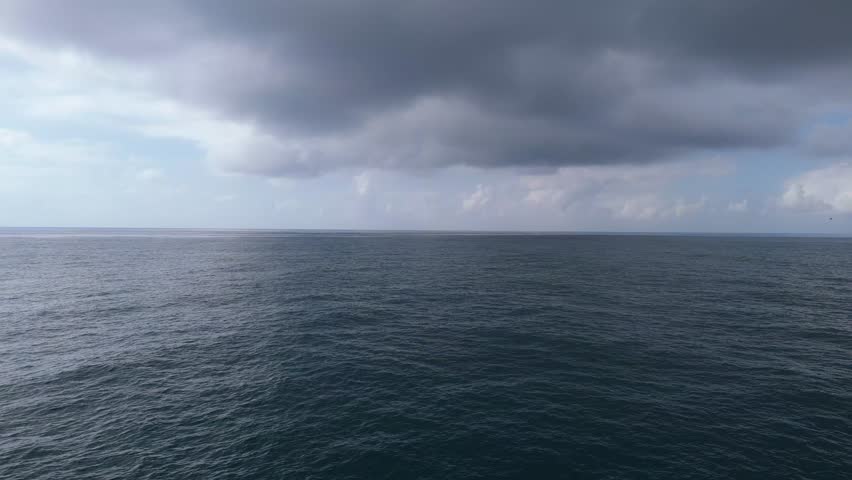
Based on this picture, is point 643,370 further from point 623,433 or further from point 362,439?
point 362,439

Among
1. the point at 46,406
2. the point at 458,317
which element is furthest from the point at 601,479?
the point at 46,406

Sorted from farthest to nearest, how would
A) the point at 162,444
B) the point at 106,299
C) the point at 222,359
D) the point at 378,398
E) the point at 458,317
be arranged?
1. the point at 106,299
2. the point at 458,317
3. the point at 222,359
4. the point at 378,398
5. the point at 162,444

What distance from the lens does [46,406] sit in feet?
115

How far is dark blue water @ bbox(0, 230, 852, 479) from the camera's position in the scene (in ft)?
92.6

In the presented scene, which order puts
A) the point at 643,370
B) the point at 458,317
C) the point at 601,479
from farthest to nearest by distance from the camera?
the point at 458,317 < the point at 643,370 < the point at 601,479

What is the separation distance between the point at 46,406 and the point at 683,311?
9513 cm

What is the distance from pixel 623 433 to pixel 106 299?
97.1 meters

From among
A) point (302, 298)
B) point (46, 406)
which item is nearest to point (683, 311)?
point (302, 298)

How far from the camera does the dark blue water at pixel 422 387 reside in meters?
28.2

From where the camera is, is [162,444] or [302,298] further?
[302,298]

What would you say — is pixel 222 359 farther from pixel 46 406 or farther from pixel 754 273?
pixel 754 273

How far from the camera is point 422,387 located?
1576 inches

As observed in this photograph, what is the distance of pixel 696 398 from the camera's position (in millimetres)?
36750

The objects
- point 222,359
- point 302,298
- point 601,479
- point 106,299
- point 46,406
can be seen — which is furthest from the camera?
point 302,298
